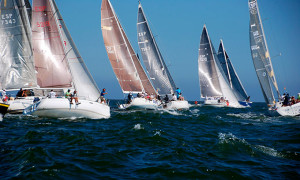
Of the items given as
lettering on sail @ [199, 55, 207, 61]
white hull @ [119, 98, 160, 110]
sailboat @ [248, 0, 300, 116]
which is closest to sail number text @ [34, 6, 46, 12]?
white hull @ [119, 98, 160, 110]

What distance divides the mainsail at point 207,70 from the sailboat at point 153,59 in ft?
41.1

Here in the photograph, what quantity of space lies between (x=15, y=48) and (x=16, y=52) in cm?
32

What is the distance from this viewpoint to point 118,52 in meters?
33.0

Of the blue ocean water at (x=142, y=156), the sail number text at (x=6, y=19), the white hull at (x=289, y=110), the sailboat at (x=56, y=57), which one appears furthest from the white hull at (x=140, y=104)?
the blue ocean water at (x=142, y=156)

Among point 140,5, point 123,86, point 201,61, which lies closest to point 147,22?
point 140,5

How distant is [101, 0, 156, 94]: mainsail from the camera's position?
108 ft

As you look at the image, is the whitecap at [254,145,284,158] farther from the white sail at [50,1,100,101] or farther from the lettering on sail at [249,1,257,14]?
the lettering on sail at [249,1,257,14]

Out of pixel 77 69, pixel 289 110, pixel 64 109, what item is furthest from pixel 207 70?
pixel 64 109

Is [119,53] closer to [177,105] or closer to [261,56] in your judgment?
[177,105]

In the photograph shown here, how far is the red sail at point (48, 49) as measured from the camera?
21094mm

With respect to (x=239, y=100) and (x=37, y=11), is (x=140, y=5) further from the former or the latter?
(x=239, y=100)

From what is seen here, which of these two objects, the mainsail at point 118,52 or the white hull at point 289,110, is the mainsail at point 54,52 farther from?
the white hull at point 289,110

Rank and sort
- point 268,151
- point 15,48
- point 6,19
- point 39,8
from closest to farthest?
point 268,151 → point 39,8 → point 6,19 → point 15,48

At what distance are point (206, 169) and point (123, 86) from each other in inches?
1030
